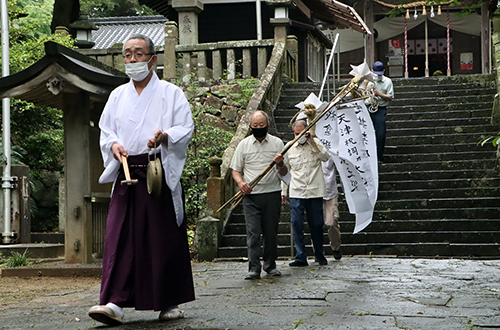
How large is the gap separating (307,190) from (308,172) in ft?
0.77

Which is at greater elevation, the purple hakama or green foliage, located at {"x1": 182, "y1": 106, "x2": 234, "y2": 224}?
green foliage, located at {"x1": 182, "y1": 106, "x2": 234, "y2": 224}

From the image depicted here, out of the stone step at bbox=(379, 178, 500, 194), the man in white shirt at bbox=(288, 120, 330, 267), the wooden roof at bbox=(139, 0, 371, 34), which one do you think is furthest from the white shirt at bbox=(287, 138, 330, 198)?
the wooden roof at bbox=(139, 0, 371, 34)

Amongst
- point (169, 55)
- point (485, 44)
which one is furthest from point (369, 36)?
point (169, 55)

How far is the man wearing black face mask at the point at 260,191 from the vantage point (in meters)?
8.28

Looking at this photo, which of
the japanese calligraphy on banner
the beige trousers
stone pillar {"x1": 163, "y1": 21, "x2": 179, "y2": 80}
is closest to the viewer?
the japanese calligraphy on banner

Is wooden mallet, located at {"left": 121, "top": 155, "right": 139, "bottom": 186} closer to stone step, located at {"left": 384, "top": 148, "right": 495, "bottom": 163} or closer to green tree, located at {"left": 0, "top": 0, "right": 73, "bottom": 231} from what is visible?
stone step, located at {"left": 384, "top": 148, "right": 495, "bottom": 163}

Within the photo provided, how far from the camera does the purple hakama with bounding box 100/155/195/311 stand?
5.46 m

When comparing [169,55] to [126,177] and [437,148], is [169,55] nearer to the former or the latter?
[437,148]

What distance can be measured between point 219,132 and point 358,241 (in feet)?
15.8

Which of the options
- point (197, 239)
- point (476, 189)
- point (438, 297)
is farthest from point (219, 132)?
point (438, 297)

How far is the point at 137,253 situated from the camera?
5.55 m

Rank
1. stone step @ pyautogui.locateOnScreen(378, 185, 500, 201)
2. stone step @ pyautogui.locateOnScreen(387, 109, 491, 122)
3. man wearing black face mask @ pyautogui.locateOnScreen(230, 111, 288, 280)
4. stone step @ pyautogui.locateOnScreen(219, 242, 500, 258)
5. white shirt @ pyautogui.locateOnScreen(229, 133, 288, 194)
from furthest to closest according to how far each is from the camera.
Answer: stone step @ pyautogui.locateOnScreen(387, 109, 491, 122) < stone step @ pyautogui.locateOnScreen(378, 185, 500, 201) < stone step @ pyautogui.locateOnScreen(219, 242, 500, 258) < white shirt @ pyautogui.locateOnScreen(229, 133, 288, 194) < man wearing black face mask @ pyautogui.locateOnScreen(230, 111, 288, 280)

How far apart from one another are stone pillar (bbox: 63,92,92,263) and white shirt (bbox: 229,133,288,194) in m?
2.37

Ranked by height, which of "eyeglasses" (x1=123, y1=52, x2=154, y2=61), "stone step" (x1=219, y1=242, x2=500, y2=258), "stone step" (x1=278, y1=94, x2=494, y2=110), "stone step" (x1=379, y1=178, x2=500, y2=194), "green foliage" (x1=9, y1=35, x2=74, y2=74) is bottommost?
"stone step" (x1=219, y1=242, x2=500, y2=258)
